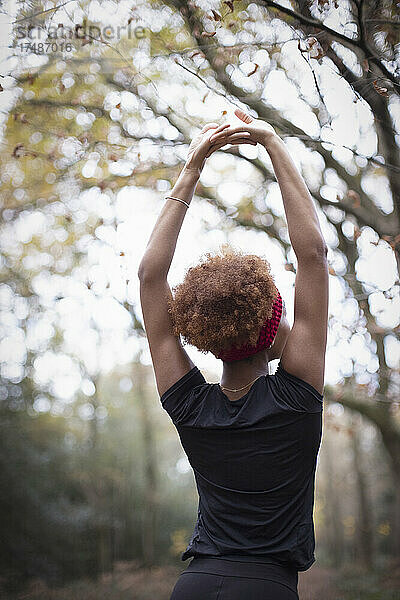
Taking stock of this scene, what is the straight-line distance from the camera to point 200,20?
3.79 metres

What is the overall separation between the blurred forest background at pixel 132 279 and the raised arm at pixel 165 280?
8.69 ft

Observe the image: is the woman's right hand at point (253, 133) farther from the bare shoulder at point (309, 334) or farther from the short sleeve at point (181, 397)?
the short sleeve at point (181, 397)

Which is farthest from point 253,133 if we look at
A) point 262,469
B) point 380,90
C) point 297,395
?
point 380,90

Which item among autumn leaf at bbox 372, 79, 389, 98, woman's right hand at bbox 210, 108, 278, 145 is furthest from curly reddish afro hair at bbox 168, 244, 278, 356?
autumn leaf at bbox 372, 79, 389, 98

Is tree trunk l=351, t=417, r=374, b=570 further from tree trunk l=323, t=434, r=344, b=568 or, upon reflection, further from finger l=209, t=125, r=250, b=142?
finger l=209, t=125, r=250, b=142

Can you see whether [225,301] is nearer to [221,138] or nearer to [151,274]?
[151,274]

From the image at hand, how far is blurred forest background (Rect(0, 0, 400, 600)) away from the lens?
13.2 feet

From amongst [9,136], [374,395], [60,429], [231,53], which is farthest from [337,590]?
[9,136]

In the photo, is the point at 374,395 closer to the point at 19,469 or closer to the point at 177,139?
the point at 177,139

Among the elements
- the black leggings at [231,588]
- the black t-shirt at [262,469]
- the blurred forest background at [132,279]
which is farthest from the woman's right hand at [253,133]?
the blurred forest background at [132,279]

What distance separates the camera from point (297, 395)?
110 cm

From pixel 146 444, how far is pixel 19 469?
0.97 metres

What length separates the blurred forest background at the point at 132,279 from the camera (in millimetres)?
4035

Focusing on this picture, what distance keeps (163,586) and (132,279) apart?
2.28 m
